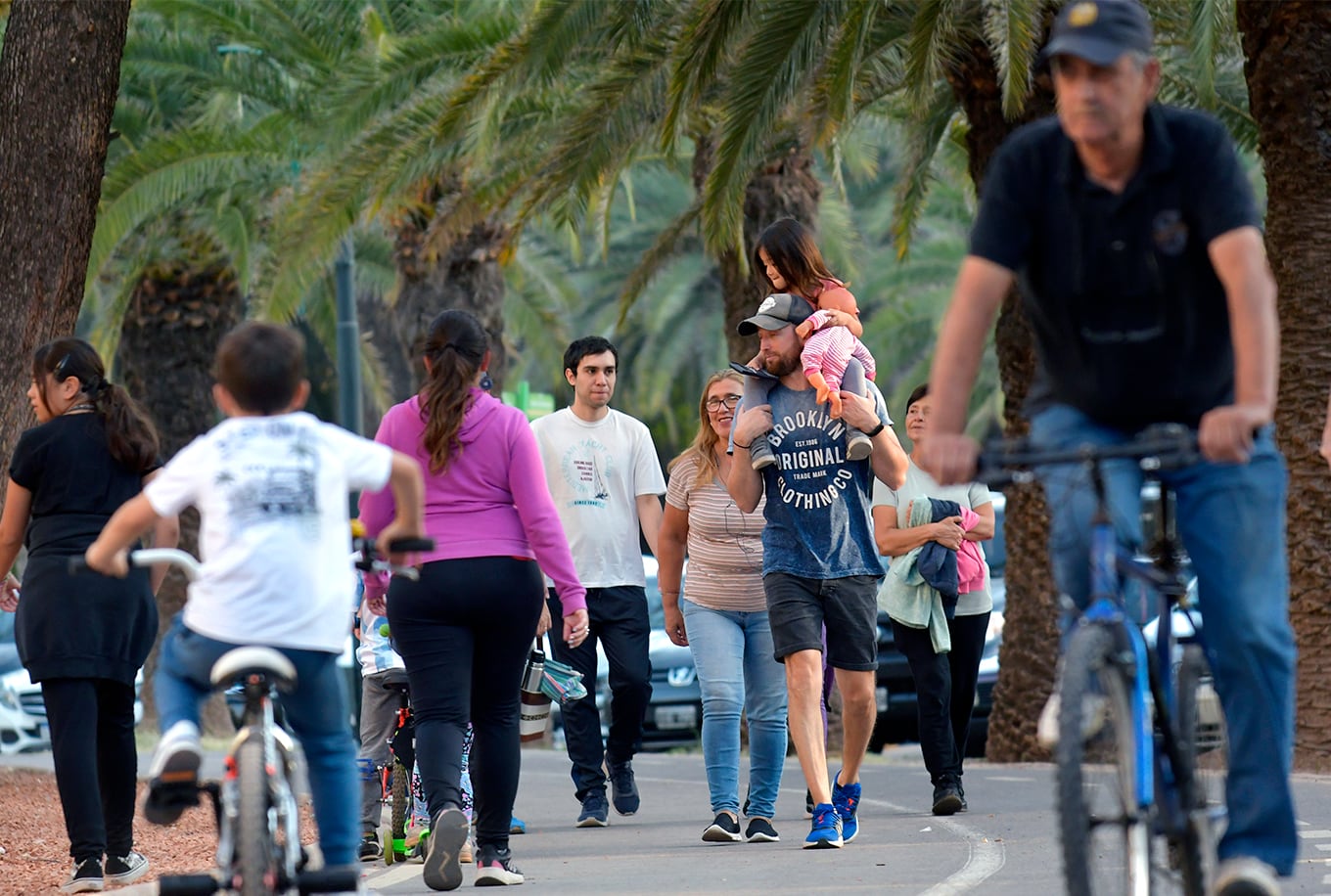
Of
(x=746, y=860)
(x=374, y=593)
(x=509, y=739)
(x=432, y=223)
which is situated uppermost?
(x=432, y=223)

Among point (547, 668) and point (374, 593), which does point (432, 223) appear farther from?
point (374, 593)

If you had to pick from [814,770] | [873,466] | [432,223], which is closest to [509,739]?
[814,770]

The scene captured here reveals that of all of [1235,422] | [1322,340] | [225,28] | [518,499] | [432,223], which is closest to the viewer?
[1235,422]

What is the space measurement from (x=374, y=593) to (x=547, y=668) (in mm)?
1425

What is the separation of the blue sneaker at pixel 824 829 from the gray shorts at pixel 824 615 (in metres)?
0.60

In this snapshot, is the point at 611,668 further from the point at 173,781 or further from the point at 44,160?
the point at 173,781

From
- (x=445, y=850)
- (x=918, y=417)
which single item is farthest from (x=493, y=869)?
(x=918, y=417)

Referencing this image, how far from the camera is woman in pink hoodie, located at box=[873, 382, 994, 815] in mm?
9930

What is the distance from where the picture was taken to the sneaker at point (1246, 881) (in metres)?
4.27

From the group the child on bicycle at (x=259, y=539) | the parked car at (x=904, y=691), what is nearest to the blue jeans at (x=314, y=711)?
the child on bicycle at (x=259, y=539)

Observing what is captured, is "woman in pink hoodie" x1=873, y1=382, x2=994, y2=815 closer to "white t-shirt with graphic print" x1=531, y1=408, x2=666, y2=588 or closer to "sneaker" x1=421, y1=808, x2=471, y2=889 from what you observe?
"white t-shirt with graphic print" x1=531, y1=408, x2=666, y2=588

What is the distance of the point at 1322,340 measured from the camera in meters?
11.4

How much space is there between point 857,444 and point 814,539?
0.43 metres

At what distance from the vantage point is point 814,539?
8383mm
